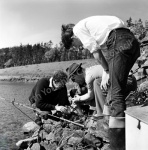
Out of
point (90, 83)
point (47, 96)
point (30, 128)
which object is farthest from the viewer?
point (30, 128)

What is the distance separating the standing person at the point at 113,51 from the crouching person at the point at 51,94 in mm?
2382

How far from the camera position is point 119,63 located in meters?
2.95

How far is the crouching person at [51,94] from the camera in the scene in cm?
585

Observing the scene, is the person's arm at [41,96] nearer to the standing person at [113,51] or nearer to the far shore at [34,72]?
the standing person at [113,51]

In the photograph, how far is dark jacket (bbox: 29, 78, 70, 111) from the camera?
19.6 ft

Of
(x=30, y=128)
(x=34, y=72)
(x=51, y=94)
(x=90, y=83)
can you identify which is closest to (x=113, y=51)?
(x=90, y=83)

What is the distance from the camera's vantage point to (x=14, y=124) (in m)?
10.5

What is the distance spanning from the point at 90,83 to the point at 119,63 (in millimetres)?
1524

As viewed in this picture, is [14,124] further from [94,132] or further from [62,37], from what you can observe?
[62,37]

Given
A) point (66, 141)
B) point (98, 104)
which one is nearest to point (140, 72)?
point (66, 141)

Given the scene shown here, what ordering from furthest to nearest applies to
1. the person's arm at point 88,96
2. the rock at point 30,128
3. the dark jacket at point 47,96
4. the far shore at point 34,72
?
the far shore at point 34,72
the rock at point 30,128
the dark jacket at point 47,96
the person's arm at point 88,96

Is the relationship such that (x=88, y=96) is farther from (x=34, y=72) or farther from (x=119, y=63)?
(x=34, y=72)

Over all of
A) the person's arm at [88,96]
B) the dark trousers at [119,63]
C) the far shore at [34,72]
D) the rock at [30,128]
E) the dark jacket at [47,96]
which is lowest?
the far shore at [34,72]

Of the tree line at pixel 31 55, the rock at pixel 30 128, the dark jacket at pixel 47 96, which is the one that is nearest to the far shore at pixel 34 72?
the tree line at pixel 31 55
